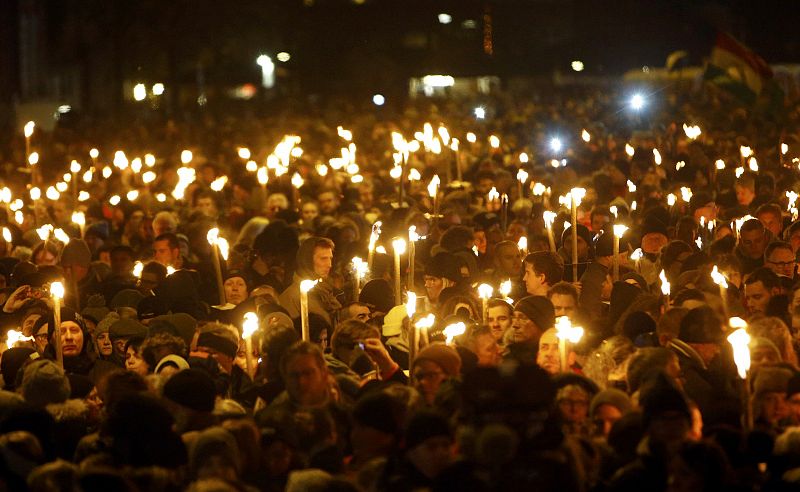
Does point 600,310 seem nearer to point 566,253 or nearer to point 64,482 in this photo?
point 566,253

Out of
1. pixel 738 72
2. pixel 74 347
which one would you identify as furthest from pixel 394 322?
pixel 738 72

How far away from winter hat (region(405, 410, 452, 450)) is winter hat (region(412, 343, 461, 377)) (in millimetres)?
1517

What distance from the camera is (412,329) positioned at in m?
7.99

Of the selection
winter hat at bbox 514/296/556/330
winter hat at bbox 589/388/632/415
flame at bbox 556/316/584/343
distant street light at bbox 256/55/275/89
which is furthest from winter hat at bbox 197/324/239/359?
distant street light at bbox 256/55/275/89

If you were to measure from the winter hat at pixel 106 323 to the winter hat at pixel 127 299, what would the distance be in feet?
2.64

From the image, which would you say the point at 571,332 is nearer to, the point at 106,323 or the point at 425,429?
the point at 425,429

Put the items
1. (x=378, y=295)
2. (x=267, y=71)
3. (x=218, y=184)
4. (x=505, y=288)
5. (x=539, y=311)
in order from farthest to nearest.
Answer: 1. (x=267, y=71)
2. (x=218, y=184)
3. (x=505, y=288)
4. (x=378, y=295)
5. (x=539, y=311)

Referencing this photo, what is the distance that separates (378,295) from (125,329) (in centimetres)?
189

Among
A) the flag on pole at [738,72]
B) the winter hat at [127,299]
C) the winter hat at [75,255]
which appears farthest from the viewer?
the flag on pole at [738,72]

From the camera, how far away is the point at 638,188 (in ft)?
53.7

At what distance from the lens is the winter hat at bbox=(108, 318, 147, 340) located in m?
9.42

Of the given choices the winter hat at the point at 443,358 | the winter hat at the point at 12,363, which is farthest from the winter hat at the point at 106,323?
the winter hat at the point at 443,358

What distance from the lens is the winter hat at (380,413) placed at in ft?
21.0

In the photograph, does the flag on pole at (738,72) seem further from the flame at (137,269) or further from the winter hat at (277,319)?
the winter hat at (277,319)
